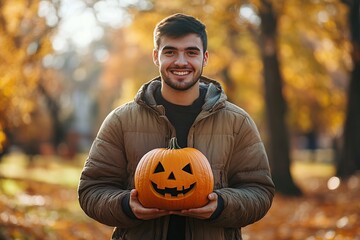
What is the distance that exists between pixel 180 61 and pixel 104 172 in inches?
28.3

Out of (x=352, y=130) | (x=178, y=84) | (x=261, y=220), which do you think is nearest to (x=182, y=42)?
(x=178, y=84)

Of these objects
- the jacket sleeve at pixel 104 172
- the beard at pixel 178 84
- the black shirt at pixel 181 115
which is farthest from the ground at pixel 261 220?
the beard at pixel 178 84

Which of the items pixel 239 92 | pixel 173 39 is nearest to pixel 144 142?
pixel 173 39

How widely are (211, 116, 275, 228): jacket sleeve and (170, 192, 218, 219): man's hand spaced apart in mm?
71

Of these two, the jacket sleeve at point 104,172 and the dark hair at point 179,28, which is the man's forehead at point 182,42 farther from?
the jacket sleeve at point 104,172

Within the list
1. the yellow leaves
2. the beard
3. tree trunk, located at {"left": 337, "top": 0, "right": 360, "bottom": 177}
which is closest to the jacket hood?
the beard

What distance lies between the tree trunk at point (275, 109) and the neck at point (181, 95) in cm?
1293

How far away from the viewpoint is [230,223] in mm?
3436

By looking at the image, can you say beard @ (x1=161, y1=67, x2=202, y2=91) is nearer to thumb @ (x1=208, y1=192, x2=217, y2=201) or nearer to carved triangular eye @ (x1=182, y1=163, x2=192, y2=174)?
carved triangular eye @ (x1=182, y1=163, x2=192, y2=174)

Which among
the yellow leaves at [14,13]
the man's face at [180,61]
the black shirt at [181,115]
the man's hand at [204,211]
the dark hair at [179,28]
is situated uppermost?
Answer: the yellow leaves at [14,13]

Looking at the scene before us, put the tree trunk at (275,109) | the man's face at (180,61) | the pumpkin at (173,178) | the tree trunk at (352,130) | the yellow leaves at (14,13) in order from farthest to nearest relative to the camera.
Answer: the tree trunk at (352,130)
the tree trunk at (275,109)
the yellow leaves at (14,13)
the man's face at (180,61)
the pumpkin at (173,178)

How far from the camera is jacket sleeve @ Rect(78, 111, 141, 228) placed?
3.48m

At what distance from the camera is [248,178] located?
140 inches

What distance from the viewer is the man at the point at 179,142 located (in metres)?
3.45
